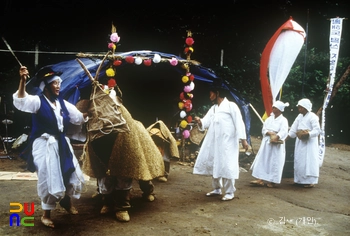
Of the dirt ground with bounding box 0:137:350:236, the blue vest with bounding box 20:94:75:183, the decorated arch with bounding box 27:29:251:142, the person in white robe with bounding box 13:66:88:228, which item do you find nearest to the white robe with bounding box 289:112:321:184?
the dirt ground with bounding box 0:137:350:236

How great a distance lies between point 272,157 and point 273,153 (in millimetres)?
82

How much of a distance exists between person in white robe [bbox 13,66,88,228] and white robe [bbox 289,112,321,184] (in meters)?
4.82

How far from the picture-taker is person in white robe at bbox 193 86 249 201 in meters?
5.59

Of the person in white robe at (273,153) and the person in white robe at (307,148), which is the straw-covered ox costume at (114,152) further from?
the person in white robe at (307,148)

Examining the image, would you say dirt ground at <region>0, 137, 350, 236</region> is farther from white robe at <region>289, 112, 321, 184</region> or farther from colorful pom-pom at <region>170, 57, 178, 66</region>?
colorful pom-pom at <region>170, 57, 178, 66</region>

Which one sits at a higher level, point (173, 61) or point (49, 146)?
point (173, 61)

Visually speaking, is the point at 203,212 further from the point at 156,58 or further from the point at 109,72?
the point at 156,58

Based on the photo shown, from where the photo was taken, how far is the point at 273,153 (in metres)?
7.05

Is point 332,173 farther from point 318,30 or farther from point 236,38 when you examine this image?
point 318,30

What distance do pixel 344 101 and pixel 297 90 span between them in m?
2.01

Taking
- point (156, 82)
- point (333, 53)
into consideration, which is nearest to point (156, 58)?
point (156, 82)

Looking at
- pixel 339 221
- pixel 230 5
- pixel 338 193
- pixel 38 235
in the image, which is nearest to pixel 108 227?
pixel 38 235

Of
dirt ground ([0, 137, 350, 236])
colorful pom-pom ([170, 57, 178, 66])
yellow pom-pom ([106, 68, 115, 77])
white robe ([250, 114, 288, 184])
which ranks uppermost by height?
colorful pom-pom ([170, 57, 178, 66])

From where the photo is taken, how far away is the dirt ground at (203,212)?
420 cm
